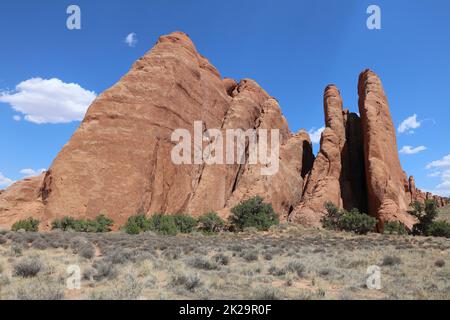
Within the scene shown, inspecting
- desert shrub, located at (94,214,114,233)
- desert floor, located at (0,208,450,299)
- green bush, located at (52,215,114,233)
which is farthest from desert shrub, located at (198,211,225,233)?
desert floor, located at (0,208,450,299)

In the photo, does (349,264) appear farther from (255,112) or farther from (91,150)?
(255,112)

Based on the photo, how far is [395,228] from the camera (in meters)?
36.2

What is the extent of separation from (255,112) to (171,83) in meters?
16.7

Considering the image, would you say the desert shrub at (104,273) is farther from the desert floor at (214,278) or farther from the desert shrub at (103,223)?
the desert shrub at (103,223)

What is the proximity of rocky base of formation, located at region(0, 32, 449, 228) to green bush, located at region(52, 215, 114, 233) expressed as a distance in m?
1.81

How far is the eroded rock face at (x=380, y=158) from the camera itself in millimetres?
41031

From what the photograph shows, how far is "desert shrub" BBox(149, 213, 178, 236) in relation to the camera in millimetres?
33125

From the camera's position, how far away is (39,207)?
36688 millimetres

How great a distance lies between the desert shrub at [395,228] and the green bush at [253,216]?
11.3 metres

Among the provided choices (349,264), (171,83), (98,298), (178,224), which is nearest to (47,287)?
(98,298)

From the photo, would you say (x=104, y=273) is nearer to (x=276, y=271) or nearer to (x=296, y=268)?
(x=276, y=271)

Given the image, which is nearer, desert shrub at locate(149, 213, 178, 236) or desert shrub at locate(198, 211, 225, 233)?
desert shrub at locate(149, 213, 178, 236)

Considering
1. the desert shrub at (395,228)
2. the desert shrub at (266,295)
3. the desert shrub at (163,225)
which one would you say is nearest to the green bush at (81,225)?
the desert shrub at (163,225)

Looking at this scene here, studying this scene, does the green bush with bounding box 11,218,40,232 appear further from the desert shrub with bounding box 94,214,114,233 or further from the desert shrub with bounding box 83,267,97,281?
the desert shrub with bounding box 83,267,97,281
